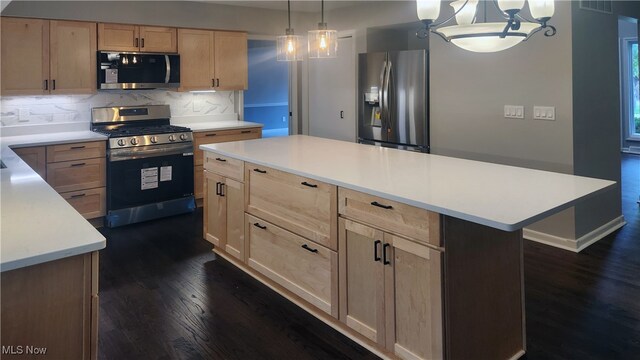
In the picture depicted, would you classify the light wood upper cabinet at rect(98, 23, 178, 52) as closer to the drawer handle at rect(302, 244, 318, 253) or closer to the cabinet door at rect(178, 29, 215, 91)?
the cabinet door at rect(178, 29, 215, 91)

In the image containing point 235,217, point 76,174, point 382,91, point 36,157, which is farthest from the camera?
point 382,91

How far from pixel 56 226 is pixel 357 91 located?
14.3 ft

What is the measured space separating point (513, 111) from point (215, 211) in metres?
2.58

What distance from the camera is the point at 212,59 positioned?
217 inches

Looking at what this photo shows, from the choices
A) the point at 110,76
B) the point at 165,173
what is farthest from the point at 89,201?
the point at 110,76

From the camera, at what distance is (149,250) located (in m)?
3.98

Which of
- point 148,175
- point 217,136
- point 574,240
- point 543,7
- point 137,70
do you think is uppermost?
point 137,70

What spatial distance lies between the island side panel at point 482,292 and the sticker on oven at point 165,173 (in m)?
3.60

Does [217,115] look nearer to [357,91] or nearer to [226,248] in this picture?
[357,91]

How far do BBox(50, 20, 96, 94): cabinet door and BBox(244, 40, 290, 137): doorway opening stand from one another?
20.0 feet

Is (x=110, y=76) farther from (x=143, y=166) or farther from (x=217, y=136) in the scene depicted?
(x=217, y=136)

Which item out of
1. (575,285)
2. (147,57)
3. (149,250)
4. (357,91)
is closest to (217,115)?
(147,57)
